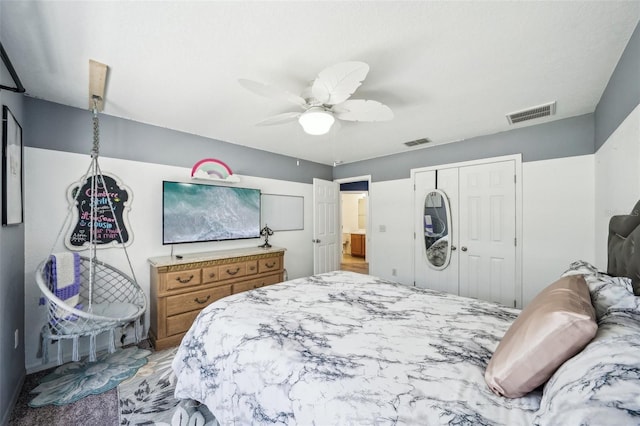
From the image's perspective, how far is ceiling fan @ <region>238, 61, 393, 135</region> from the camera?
1.44 metres

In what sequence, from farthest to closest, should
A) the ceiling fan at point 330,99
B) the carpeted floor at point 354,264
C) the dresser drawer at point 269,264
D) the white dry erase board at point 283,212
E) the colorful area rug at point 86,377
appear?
the carpeted floor at point 354,264 → the white dry erase board at point 283,212 → the dresser drawer at point 269,264 → the colorful area rug at point 86,377 → the ceiling fan at point 330,99

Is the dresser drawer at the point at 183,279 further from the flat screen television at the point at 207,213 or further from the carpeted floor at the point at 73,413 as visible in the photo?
the carpeted floor at the point at 73,413

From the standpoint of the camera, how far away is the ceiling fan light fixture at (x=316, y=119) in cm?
183

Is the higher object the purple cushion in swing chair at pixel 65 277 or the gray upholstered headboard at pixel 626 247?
the gray upholstered headboard at pixel 626 247

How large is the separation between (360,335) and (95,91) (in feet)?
9.15

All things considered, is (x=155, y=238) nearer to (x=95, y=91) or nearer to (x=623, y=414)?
(x=95, y=91)

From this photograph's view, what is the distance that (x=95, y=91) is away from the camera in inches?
83.6

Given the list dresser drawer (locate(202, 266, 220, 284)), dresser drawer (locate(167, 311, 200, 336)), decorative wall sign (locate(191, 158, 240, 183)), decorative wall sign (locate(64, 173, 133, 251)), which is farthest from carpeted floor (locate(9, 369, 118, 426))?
decorative wall sign (locate(191, 158, 240, 183))

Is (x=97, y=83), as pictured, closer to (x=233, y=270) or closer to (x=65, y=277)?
(x=65, y=277)

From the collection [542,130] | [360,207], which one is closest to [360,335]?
[542,130]

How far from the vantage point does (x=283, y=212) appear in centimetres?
422

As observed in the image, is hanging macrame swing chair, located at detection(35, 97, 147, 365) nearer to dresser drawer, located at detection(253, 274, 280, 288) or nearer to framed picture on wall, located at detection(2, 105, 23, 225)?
framed picture on wall, located at detection(2, 105, 23, 225)

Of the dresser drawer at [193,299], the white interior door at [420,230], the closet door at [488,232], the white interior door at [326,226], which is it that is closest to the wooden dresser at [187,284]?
the dresser drawer at [193,299]

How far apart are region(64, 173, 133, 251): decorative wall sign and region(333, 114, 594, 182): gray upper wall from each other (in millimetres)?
3609
